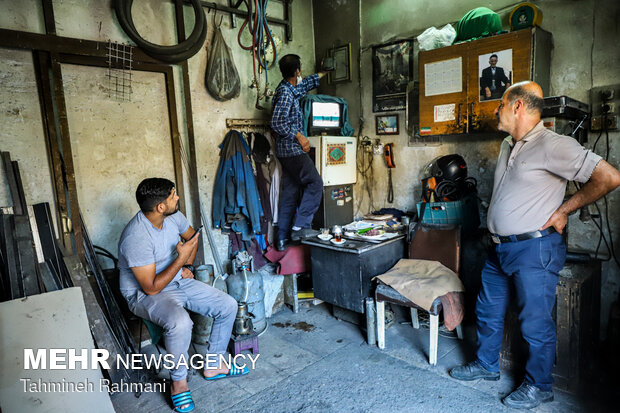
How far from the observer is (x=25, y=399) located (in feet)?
7.24

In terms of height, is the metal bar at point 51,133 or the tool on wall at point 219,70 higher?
the tool on wall at point 219,70

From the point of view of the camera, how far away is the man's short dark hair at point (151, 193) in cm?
273

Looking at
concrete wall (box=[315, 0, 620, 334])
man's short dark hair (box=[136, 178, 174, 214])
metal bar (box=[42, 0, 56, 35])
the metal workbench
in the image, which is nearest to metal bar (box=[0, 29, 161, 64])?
metal bar (box=[42, 0, 56, 35])

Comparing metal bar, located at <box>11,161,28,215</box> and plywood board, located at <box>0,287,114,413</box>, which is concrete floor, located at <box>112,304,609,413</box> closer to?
plywood board, located at <box>0,287,114,413</box>

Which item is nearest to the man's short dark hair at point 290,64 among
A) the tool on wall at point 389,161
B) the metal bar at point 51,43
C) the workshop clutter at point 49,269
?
the tool on wall at point 389,161

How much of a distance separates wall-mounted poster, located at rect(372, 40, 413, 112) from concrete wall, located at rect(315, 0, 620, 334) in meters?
0.08

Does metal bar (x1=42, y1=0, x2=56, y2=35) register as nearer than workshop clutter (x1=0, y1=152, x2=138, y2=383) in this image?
No

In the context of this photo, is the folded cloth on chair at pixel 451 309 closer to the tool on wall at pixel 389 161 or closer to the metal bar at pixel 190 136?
the tool on wall at pixel 389 161

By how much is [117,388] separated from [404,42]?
400 cm

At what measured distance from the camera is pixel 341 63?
4789mm

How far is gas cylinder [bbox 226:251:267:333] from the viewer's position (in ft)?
11.8

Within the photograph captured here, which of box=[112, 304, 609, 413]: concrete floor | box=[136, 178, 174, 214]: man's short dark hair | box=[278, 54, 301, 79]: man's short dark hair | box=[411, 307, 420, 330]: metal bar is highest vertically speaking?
box=[278, 54, 301, 79]: man's short dark hair

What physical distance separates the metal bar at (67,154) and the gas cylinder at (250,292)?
1.28 m

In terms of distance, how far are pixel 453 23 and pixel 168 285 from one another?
133 inches
